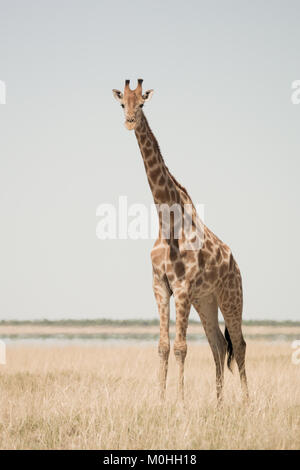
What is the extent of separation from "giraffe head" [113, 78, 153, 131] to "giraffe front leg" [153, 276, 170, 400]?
249cm

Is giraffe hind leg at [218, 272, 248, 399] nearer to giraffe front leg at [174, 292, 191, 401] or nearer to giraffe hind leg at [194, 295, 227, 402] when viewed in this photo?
giraffe hind leg at [194, 295, 227, 402]

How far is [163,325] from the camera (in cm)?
938

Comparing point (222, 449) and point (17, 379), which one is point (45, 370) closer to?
point (17, 379)

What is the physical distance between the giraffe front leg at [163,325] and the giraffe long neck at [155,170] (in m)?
1.30

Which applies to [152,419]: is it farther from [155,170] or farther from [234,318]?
[155,170]

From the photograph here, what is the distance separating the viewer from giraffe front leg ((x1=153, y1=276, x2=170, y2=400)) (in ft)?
Answer: 30.6

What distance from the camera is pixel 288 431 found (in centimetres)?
800

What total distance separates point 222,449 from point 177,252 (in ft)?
10.5

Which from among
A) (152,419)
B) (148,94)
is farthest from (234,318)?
(148,94)

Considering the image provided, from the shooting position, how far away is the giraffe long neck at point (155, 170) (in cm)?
934

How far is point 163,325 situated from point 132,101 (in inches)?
134

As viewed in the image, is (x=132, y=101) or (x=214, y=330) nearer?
(x=132, y=101)

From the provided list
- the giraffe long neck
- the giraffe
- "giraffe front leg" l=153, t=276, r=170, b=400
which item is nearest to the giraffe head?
the giraffe

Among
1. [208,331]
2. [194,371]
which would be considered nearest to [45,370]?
[194,371]
